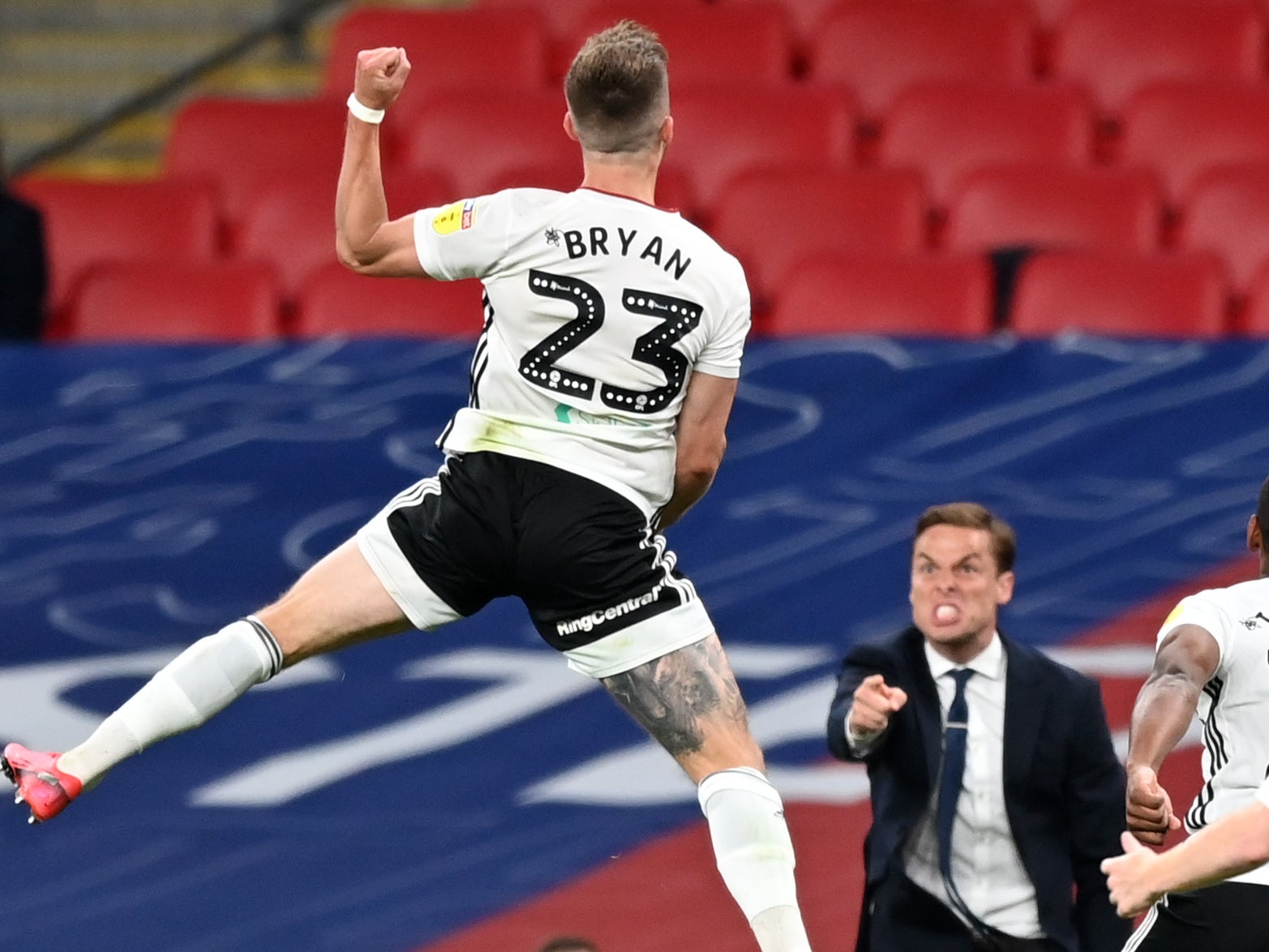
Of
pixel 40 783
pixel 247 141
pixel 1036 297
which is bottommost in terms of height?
pixel 40 783

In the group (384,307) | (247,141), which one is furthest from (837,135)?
(247,141)

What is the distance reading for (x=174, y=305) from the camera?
6.75 meters

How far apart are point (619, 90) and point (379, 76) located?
430mm

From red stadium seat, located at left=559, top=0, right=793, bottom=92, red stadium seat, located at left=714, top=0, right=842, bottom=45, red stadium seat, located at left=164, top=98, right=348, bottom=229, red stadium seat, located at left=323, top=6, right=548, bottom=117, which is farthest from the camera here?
red stadium seat, located at left=714, top=0, right=842, bottom=45

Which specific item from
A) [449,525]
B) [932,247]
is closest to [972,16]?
[932,247]

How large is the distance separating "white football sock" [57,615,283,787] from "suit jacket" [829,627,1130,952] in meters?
1.18

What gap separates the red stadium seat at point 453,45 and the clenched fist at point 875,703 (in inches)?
183

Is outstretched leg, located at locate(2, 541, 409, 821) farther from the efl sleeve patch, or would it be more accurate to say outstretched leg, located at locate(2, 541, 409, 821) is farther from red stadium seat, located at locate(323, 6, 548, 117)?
red stadium seat, located at locate(323, 6, 548, 117)

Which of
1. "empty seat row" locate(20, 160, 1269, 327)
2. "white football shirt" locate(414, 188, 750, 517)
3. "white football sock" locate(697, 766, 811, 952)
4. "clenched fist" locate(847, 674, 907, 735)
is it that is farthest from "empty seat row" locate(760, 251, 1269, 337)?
"white football sock" locate(697, 766, 811, 952)

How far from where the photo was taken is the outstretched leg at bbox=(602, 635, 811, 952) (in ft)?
12.3

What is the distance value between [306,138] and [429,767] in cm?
310

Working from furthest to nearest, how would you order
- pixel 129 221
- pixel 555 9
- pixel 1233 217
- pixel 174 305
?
pixel 555 9, pixel 129 221, pixel 1233 217, pixel 174 305

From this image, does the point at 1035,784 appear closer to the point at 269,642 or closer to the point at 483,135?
the point at 269,642

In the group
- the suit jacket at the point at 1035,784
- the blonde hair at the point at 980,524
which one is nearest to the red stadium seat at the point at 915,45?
the blonde hair at the point at 980,524
